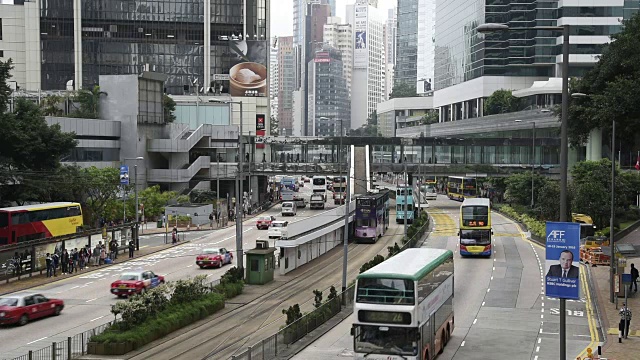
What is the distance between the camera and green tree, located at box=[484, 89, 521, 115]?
441 feet

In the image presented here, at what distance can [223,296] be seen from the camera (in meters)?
38.6

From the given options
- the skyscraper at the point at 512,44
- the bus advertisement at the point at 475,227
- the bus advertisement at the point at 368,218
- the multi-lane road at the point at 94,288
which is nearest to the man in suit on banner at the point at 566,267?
the multi-lane road at the point at 94,288

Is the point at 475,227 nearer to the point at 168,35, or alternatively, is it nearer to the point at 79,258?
the point at 79,258

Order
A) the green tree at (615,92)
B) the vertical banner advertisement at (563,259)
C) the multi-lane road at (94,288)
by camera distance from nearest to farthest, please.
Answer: the vertical banner advertisement at (563,259), the multi-lane road at (94,288), the green tree at (615,92)

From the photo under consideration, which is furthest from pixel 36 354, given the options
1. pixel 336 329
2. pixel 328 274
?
pixel 328 274

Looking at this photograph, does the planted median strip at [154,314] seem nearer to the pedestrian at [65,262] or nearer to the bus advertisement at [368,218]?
the pedestrian at [65,262]

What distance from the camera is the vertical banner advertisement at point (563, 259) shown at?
64.3 feet

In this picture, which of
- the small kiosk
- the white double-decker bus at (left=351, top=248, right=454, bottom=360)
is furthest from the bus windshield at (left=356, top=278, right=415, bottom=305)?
the small kiosk

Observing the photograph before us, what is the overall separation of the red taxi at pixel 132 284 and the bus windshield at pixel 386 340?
19.1m

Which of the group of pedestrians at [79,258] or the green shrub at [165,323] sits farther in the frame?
the group of pedestrians at [79,258]

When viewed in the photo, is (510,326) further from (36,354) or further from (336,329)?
(36,354)

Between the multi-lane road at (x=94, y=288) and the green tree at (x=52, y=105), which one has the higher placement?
the green tree at (x=52, y=105)

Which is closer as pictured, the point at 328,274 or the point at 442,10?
the point at 328,274

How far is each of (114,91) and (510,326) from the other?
2730 inches
